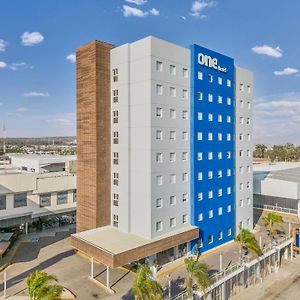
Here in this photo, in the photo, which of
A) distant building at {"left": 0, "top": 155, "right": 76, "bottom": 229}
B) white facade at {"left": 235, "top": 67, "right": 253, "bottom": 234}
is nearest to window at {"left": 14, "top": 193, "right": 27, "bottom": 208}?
distant building at {"left": 0, "top": 155, "right": 76, "bottom": 229}

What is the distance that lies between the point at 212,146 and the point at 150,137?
423 inches

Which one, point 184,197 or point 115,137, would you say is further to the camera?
point 184,197

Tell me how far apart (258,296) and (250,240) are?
18.4 ft

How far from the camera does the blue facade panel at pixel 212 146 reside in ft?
123

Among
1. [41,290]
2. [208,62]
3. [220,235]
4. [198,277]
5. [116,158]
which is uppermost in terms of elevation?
[208,62]

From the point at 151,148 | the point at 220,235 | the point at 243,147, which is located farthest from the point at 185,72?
the point at 220,235

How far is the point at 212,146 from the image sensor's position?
131ft

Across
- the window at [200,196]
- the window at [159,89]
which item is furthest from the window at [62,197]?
the window at [159,89]

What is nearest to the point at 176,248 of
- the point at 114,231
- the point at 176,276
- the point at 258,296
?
the point at 176,276

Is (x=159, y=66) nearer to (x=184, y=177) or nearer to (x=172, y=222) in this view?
(x=184, y=177)

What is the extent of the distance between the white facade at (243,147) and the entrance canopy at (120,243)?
11801 millimetres

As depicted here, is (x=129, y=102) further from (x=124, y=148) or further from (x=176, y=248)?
(x=176, y=248)

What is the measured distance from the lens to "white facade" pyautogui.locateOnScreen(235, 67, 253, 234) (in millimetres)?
44219

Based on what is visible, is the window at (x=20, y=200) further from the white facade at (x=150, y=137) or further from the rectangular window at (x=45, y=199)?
the white facade at (x=150, y=137)
